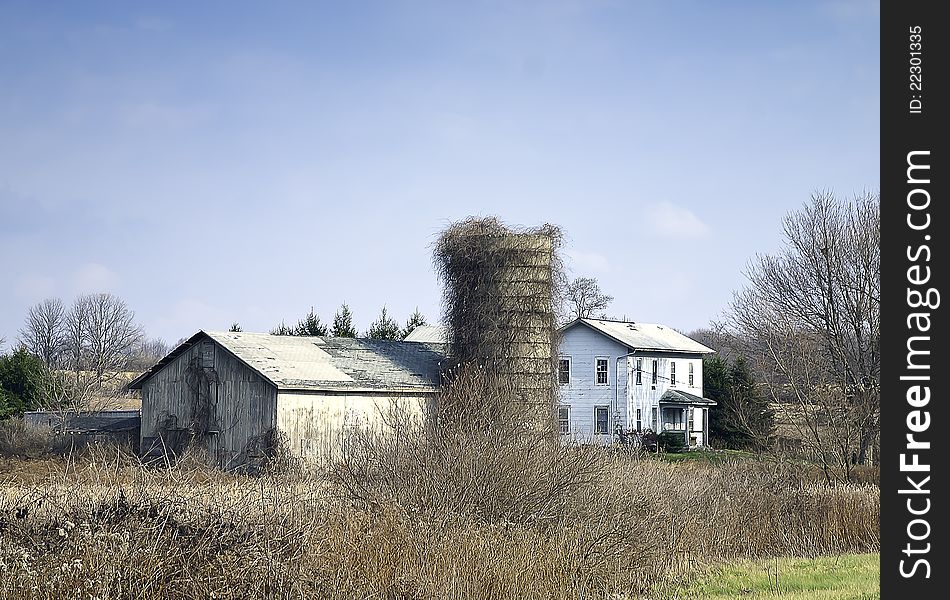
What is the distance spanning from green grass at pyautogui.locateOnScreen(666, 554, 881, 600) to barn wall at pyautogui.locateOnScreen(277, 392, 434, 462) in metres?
12.3

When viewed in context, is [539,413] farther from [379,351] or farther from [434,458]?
[434,458]

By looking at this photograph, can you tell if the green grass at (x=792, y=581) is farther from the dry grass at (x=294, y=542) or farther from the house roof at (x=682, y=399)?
the house roof at (x=682, y=399)

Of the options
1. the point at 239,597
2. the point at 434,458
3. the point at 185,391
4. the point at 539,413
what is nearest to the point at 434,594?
the point at 239,597

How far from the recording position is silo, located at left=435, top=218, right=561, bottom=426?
1102 inches

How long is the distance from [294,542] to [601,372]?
33427 millimetres

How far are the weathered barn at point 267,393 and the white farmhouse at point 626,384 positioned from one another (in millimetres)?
13862

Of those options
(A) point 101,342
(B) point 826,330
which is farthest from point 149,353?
(B) point 826,330

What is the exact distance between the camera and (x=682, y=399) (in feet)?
139

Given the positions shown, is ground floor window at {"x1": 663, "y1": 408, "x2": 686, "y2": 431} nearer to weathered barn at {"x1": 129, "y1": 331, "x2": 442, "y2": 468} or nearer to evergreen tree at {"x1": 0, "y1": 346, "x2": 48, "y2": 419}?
weathered barn at {"x1": 129, "y1": 331, "x2": 442, "y2": 468}

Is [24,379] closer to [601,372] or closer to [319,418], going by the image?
[319,418]

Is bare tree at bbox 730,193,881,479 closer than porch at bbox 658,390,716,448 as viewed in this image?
Yes

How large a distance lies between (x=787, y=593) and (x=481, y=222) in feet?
60.3

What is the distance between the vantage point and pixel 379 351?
30016 mm

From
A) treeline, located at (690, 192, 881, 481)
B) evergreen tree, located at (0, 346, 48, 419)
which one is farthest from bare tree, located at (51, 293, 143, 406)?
treeline, located at (690, 192, 881, 481)
